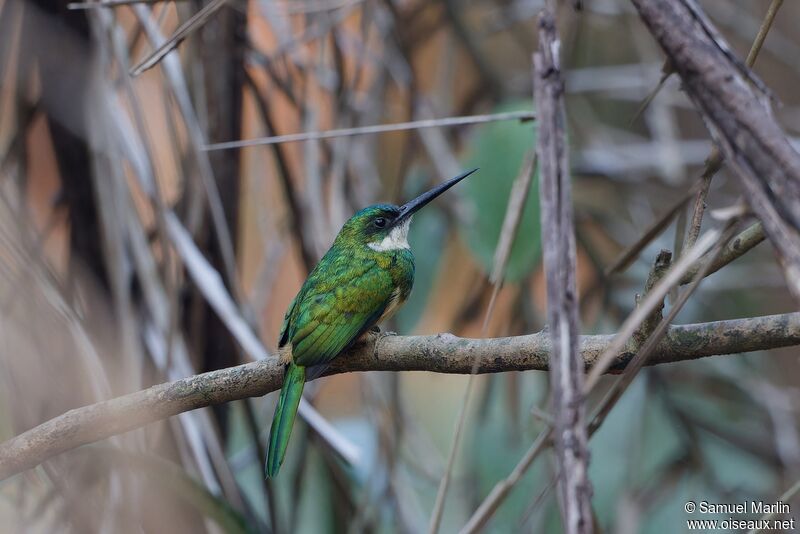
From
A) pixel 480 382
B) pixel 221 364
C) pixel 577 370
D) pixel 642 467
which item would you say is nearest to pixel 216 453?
pixel 221 364

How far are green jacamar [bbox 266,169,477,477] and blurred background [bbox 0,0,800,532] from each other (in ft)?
0.46

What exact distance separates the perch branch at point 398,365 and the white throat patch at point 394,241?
36.2 inches

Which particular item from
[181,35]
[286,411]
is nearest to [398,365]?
[286,411]

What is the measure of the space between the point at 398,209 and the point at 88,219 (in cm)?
87

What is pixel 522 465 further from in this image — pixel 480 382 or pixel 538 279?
pixel 538 279

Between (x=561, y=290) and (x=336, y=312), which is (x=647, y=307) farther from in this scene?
(x=336, y=312)

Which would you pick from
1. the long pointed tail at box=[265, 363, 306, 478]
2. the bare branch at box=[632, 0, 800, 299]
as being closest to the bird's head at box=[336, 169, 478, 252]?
the long pointed tail at box=[265, 363, 306, 478]

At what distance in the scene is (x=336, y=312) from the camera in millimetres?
1915

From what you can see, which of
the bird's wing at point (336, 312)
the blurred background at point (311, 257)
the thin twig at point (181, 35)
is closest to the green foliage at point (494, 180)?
the blurred background at point (311, 257)

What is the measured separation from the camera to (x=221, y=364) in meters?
2.43

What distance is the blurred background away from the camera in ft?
6.66

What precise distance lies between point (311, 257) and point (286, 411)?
0.93 metres

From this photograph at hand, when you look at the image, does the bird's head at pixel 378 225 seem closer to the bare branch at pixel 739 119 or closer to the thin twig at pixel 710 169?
the thin twig at pixel 710 169

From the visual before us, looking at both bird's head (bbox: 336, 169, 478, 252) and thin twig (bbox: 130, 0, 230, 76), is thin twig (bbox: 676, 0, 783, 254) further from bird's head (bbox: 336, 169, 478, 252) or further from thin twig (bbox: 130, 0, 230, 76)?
bird's head (bbox: 336, 169, 478, 252)
